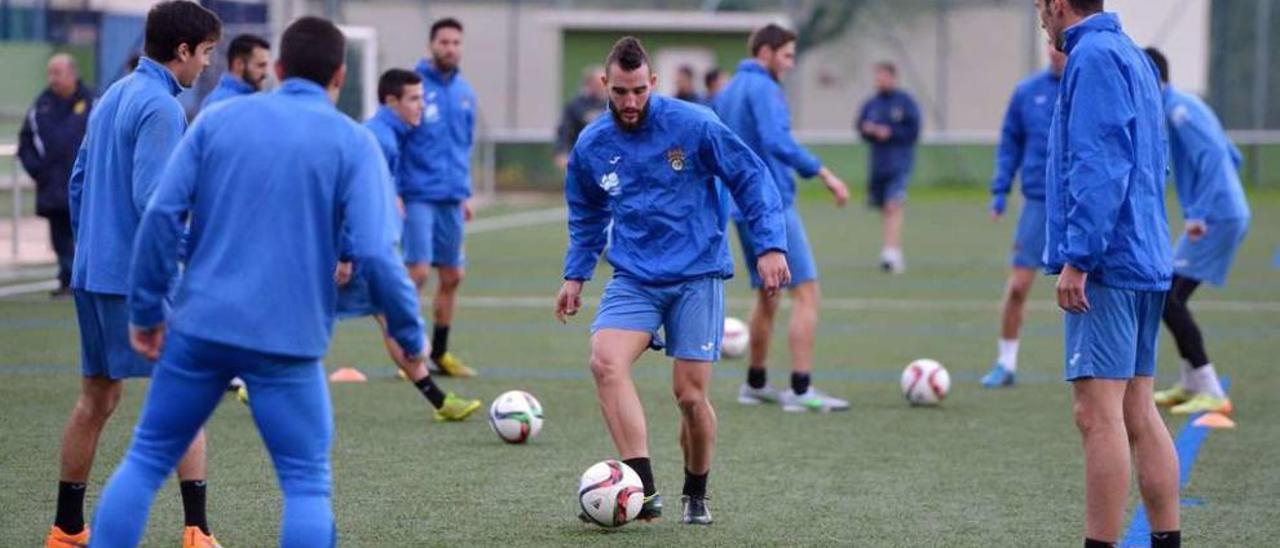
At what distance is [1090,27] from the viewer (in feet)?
19.9

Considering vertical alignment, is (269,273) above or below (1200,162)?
below

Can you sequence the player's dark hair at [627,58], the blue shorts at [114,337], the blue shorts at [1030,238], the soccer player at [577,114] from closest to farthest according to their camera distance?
the blue shorts at [114,337]
the player's dark hair at [627,58]
the blue shorts at [1030,238]
the soccer player at [577,114]

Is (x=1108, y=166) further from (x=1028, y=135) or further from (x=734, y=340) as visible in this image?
(x=734, y=340)

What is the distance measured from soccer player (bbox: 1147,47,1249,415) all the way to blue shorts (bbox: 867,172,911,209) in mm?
10830

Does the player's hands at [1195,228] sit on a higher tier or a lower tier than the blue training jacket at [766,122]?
lower

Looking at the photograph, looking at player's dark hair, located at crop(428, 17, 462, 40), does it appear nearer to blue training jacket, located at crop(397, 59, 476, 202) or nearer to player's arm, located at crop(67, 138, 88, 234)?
blue training jacket, located at crop(397, 59, 476, 202)

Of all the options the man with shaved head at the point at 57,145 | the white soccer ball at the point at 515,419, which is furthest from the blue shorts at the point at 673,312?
the man with shaved head at the point at 57,145

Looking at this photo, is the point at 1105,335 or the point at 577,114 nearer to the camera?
the point at 1105,335

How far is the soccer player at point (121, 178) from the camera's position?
20.4 feet

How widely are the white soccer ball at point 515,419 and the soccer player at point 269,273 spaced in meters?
3.91

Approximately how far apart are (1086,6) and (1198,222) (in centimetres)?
475

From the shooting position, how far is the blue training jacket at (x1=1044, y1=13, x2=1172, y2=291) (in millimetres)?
5895

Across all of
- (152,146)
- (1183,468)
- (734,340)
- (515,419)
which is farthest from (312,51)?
(734,340)

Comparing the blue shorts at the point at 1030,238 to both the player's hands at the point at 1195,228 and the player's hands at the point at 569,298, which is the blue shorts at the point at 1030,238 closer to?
the player's hands at the point at 1195,228
